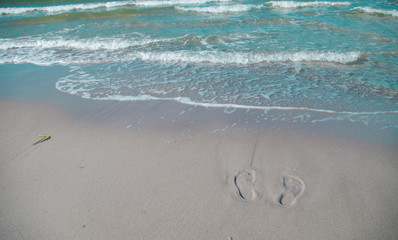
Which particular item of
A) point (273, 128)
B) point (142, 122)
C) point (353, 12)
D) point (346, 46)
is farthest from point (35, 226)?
point (353, 12)

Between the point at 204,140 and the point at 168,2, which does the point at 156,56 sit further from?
the point at 168,2

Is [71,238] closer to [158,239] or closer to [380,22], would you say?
[158,239]

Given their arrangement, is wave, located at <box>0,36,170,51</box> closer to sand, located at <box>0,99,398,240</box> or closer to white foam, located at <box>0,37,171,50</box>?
white foam, located at <box>0,37,171,50</box>

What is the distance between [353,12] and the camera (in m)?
9.79

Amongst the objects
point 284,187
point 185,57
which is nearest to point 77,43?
point 185,57

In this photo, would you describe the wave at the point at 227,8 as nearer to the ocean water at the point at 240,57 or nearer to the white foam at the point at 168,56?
the ocean water at the point at 240,57

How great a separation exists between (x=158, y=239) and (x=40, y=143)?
2.32 m

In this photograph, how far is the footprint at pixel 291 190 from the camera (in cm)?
219

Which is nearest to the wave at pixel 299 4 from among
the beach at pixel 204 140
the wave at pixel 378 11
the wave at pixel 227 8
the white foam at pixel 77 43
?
the wave at pixel 227 8

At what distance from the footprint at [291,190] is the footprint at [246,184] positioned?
26 cm

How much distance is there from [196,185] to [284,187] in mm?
868

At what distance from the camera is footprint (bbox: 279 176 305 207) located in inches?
86.0

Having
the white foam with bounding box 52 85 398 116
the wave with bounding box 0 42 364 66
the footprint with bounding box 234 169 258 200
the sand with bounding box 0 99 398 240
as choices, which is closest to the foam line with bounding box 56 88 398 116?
the white foam with bounding box 52 85 398 116

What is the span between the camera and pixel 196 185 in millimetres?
2418
